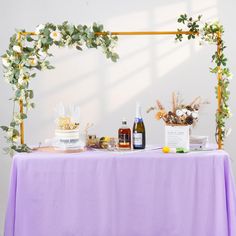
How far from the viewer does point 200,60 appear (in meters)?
4.29

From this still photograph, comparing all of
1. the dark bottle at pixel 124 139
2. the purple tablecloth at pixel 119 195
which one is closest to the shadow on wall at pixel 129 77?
the dark bottle at pixel 124 139

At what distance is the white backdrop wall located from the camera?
426cm

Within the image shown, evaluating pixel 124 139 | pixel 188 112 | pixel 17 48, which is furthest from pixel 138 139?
pixel 17 48

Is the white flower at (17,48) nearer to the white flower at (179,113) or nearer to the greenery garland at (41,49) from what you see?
the greenery garland at (41,49)

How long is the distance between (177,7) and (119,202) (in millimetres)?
2279

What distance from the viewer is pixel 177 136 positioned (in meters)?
2.80

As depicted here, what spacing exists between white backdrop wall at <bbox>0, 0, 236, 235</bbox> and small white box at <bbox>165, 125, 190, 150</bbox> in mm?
1513

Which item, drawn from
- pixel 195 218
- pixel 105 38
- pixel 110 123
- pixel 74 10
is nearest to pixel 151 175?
pixel 195 218

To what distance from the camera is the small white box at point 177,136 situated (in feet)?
9.14

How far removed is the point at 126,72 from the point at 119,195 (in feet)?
6.09

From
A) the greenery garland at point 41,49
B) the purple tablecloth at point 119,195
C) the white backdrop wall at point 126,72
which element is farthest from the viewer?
the white backdrop wall at point 126,72

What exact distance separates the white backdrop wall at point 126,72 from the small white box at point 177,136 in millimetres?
1513

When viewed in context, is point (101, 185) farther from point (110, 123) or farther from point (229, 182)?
point (110, 123)

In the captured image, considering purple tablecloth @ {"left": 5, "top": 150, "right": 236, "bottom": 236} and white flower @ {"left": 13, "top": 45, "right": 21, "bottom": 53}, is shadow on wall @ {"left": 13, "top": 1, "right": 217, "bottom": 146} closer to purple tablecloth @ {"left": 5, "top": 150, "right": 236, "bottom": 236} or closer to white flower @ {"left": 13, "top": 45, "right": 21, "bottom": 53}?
white flower @ {"left": 13, "top": 45, "right": 21, "bottom": 53}
